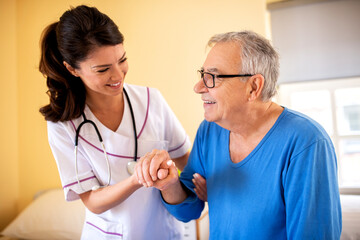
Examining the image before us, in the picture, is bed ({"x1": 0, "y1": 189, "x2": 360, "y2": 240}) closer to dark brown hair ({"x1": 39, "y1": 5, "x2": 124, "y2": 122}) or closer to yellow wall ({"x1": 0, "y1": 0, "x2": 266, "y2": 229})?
yellow wall ({"x1": 0, "y1": 0, "x2": 266, "y2": 229})

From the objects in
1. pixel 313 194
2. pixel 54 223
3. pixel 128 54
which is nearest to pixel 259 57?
pixel 313 194

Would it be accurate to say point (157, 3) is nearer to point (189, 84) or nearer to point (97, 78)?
point (189, 84)

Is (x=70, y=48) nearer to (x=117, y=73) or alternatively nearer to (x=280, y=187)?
(x=117, y=73)

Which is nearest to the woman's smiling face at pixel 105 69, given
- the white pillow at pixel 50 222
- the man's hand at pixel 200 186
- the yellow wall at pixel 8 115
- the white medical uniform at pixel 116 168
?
the white medical uniform at pixel 116 168

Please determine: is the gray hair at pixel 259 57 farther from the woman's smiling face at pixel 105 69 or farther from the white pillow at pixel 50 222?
the white pillow at pixel 50 222

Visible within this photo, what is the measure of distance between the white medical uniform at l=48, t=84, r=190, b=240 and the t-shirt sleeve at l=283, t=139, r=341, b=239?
0.58 meters

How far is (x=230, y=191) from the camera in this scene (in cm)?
111

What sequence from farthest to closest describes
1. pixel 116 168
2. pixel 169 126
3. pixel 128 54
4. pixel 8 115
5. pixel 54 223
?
1. pixel 8 115
2. pixel 128 54
3. pixel 54 223
4. pixel 169 126
5. pixel 116 168

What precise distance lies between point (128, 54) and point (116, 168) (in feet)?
5.40

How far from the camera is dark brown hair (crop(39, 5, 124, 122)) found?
3.48ft

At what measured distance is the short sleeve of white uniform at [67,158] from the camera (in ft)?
3.89

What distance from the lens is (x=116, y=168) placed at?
1249mm

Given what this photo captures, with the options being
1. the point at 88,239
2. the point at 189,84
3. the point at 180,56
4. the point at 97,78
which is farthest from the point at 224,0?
the point at 88,239

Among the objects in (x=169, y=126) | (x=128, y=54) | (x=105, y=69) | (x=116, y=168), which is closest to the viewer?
(x=105, y=69)
